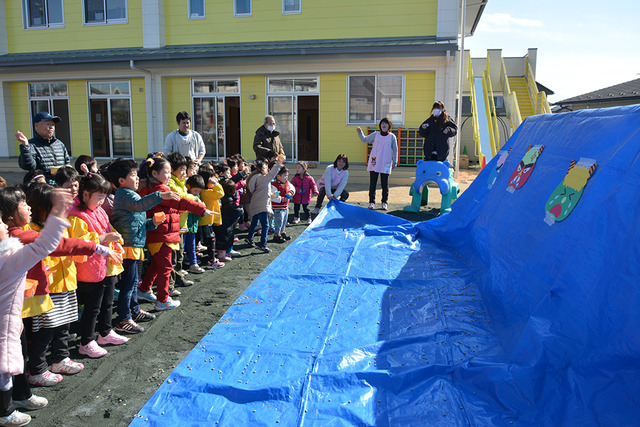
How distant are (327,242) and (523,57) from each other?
19480 mm

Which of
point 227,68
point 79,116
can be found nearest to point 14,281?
point 227,68

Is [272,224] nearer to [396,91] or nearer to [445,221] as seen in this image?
[445,221]

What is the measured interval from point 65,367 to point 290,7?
499 inches

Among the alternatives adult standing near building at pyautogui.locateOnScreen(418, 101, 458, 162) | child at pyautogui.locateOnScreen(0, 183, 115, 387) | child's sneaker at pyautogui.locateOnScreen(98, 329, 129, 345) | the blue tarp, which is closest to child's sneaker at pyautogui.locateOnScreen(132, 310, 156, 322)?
child's sneaker at pyautogui.locateOnScreen(98, 329, 129, 345)

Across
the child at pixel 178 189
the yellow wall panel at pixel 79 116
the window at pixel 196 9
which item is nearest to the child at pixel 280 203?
the child at pixel 178 189

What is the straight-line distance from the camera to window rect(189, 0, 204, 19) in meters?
14.2

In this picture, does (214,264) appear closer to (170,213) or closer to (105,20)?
(170,213)

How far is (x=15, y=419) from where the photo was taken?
8.21 feet

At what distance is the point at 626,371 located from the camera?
2.27 meters

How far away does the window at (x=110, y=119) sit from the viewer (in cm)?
1480

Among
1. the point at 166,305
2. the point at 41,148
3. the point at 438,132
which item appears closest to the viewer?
the point at 166,305

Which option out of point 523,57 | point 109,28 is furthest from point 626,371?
point 523,57

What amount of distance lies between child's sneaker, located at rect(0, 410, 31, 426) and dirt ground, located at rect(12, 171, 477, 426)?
0.14 ft

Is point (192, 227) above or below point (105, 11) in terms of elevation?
below
